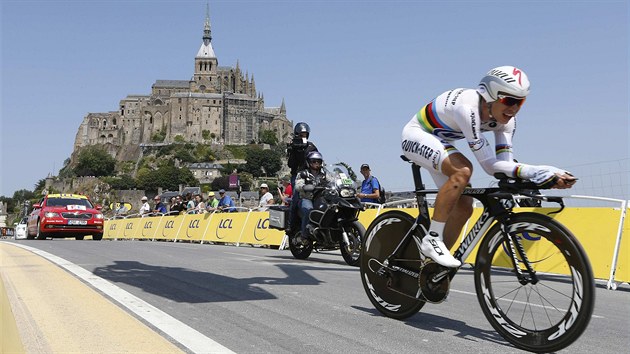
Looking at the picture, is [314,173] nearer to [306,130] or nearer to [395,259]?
[306,130]

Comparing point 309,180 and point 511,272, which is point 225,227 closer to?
point 309,180

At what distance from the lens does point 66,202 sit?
2291 cm

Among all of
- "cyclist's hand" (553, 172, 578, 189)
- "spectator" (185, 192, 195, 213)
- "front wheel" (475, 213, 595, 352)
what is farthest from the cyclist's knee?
"spectator" (185, 192, 195, 213)

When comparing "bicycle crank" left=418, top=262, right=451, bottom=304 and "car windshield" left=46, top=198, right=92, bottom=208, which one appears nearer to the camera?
"bicycle crank" left=418, top=262, right=451, bottom=304

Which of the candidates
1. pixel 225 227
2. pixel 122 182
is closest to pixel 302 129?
pixel 225 227

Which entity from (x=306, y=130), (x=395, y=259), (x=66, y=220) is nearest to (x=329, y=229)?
(x=306, y=130)

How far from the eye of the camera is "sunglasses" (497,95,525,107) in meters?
4.34

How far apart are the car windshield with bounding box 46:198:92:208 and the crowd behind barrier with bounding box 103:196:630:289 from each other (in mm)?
3223

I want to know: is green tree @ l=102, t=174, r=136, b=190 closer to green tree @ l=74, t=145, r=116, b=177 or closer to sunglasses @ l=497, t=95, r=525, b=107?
green tree @ l=74, t=145, r=116, b=177

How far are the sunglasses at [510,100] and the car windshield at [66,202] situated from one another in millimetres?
20778

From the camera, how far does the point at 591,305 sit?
12.0ft

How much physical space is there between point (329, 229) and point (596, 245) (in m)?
3.95

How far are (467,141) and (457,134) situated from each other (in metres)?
0.38

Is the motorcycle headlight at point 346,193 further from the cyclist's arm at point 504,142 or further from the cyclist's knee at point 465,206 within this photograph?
the cyclist's arm at point 504,142
